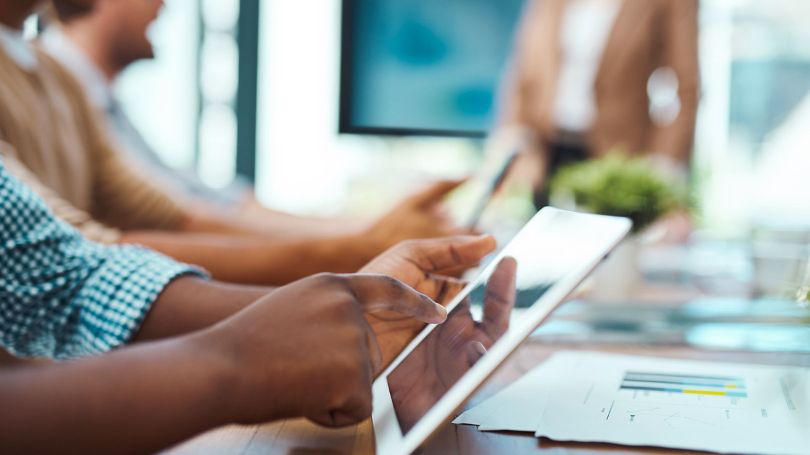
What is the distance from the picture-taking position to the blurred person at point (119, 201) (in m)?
1.00

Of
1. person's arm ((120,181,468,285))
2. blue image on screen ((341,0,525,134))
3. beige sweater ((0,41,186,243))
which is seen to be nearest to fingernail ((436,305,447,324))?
person's arm ((120,181,468,285))

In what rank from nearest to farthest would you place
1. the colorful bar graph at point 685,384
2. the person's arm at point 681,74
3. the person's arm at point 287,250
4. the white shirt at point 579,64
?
1. the colorful bar graph at point 685,384
2. the person's arm at point 287,250
3. the person's arm at point 681,74
4. the white shirt at point 579,64

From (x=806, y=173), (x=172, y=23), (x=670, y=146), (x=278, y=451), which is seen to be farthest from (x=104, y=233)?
(x=806, y=173)

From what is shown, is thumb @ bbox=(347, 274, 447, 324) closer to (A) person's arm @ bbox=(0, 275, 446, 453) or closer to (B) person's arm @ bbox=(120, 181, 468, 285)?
(A) person's arm @ bbox=(0, 275, 446, 453)

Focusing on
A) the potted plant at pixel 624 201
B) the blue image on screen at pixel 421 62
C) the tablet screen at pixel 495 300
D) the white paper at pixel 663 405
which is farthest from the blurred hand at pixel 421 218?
the blue image on screen at pixel 421 62

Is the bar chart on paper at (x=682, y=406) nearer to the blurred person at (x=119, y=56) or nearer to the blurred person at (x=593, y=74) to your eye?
the blurred person at (x=119, y=56)

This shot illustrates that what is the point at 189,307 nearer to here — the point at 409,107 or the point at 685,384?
the point at 685,384

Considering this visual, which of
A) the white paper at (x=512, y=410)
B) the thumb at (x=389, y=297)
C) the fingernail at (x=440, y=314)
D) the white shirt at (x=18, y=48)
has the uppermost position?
the white shirt at (x=18, y=48)

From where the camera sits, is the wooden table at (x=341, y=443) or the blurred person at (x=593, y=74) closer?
the wooden table at (x=341, y=443)

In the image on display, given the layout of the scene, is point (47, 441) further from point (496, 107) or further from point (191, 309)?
point (496, 107)

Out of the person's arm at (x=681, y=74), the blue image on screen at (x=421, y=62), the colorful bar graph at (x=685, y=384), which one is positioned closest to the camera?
→ the colorful bar graph at (x=685, y=384)

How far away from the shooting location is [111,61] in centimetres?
198

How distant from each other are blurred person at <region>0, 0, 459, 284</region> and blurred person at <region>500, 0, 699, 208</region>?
0.97 m

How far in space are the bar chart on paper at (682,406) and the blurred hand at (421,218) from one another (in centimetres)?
44
